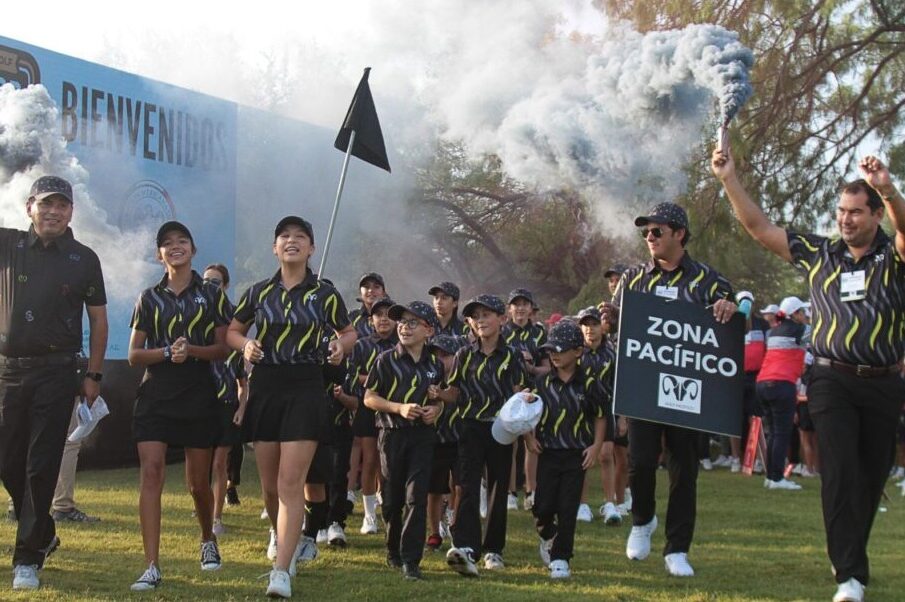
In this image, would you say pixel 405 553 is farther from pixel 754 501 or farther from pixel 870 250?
pixel 754 501

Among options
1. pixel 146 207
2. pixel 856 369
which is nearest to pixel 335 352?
pixel 856 369

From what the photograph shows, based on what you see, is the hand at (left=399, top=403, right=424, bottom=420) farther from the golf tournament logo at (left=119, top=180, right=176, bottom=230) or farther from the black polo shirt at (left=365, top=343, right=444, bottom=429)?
the golf tournament logo at (left=119, top=180, right=176, bottom=230)

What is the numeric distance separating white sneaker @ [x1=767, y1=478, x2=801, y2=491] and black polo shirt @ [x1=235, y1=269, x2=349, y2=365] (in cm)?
853

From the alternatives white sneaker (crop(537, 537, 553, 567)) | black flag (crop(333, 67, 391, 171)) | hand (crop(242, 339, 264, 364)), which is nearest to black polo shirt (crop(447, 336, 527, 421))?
white sneaker (crop(537, 537, 553, 567))

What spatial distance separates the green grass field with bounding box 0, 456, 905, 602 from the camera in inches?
257

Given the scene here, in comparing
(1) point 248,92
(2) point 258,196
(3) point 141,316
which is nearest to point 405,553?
(3) point 141,316

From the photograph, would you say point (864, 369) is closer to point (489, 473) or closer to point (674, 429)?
point (674, 429)

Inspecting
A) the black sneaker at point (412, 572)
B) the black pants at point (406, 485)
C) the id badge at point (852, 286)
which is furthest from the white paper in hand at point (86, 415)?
the id badge at point (852, 286)

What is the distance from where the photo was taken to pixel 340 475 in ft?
30.4

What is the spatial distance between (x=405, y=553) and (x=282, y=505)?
1049mm

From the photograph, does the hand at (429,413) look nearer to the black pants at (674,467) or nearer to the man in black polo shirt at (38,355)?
the black pants at (674,467)

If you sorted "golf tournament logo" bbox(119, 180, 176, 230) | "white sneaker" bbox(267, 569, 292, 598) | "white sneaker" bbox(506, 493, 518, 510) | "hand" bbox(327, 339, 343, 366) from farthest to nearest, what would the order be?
"golf tournament logo" bbox(119, 180, 176, 230)
"white sneaker" bbox(506, 493, 518, 510)
"hand" bbox(327, 339, 343, 366)
"white sneaker" bbox(267, 569, 292, 598)

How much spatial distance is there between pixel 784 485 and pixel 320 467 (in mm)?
7768

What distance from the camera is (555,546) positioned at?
7.28 metres
